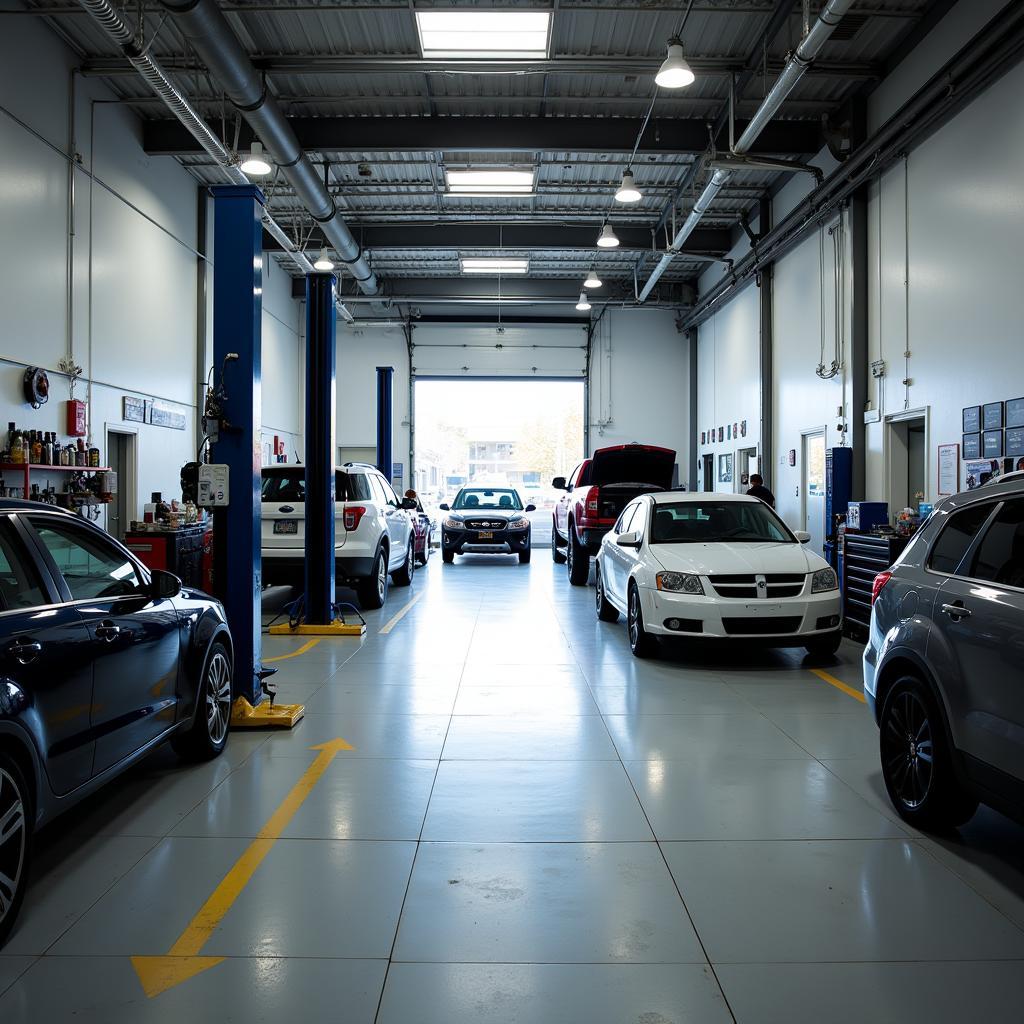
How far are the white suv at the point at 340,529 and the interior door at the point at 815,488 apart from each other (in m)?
7.34

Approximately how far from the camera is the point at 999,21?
828 cm

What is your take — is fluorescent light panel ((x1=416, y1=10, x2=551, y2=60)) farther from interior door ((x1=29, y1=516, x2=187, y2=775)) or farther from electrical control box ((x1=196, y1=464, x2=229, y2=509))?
interior door ((x1=29, y1=516, x2=187, y2=775))

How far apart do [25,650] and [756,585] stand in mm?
5872

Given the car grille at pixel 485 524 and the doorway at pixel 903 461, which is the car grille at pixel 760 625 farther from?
the car grille at pixel 485 524

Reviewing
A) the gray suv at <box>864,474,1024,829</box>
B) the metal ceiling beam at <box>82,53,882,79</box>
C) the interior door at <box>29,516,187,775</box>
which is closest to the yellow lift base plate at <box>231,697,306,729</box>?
the interior door at <box>29,516,187,775</box>

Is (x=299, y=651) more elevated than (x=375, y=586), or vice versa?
(x=375, y=586)

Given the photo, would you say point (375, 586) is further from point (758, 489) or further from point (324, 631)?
point (758, 489)

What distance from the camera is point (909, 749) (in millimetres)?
3963

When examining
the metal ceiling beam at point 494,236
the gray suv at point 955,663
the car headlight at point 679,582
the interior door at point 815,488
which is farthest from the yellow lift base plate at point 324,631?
the metal ceiling beam at point 494,236

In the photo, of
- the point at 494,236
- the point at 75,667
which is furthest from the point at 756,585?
the point at 494,236

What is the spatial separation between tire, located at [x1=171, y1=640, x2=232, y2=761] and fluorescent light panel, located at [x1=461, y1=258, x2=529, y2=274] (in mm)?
16730

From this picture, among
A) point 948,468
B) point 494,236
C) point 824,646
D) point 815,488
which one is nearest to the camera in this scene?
point 824,646

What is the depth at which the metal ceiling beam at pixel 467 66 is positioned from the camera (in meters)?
10.5

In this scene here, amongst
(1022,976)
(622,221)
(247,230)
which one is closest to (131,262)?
(247,230)
